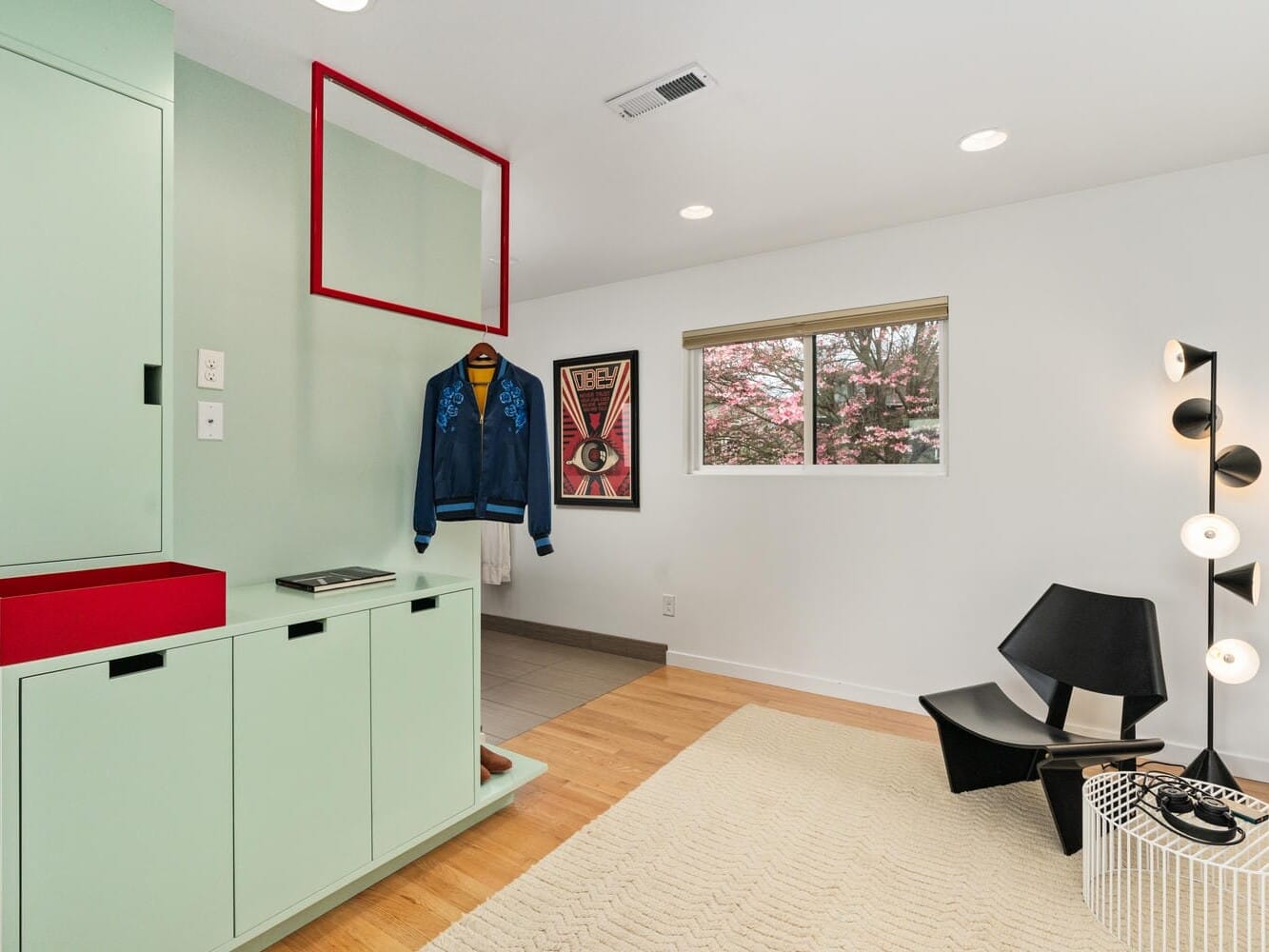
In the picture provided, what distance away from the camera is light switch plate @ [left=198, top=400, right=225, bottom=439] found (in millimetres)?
1961

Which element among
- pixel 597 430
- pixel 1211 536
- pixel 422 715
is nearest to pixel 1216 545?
pixel 1211 536

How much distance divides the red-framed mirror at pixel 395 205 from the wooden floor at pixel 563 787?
1.75 meters

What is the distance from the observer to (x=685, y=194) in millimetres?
2928

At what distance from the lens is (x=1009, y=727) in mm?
2301

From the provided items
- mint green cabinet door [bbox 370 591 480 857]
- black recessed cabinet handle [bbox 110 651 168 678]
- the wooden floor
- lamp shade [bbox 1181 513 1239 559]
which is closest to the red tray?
black recessed cabinet handle [bbox 110 651 168 678]

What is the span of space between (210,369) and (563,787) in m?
1.88

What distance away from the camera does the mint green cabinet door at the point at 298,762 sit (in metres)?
1.60

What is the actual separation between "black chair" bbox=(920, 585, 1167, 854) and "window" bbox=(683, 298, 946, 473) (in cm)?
96

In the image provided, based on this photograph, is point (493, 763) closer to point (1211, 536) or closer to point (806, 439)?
point (806, 439)

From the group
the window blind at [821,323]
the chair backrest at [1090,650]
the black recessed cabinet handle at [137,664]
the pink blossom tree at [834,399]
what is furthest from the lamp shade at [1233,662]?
the black recessed cabinet handle at [137,664]

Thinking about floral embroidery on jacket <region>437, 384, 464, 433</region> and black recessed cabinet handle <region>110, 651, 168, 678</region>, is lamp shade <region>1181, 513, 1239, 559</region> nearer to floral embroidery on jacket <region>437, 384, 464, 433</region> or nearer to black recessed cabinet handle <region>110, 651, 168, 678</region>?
floral embroidery on jacket <region>437, 384, 464, 433</region>

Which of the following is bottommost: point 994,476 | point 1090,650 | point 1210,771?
point 1210,771

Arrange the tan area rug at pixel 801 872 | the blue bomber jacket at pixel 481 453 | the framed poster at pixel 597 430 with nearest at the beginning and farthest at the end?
the tan area rug at pixel 801 872 → the blue bomber jacket at pixel 481 453 → the framed poster at pixel 597 430

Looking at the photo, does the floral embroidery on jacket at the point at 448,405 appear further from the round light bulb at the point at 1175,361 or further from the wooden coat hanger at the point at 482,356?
the round light bulb at the point at 1175,361
